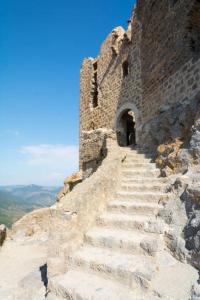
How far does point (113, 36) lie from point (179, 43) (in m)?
8.05

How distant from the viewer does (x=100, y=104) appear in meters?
16.2

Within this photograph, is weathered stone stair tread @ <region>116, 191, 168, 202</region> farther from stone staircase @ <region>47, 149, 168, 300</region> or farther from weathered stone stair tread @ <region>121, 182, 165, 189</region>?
weathered stone stair tread @ <region>121, 182, 165, 189</region>

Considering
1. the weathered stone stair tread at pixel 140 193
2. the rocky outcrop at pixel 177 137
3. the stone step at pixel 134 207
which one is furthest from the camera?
the rocky outcrop at pixel 177 137

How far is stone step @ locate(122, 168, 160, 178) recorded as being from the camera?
20.9ft

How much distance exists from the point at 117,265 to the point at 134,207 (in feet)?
4.91

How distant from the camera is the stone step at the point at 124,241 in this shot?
4.04 meters

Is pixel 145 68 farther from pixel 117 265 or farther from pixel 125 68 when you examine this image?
pixel 117 265

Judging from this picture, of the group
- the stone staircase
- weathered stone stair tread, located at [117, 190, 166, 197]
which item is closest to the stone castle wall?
weathered stone stair tread, located at [117, 190, 166, 197]

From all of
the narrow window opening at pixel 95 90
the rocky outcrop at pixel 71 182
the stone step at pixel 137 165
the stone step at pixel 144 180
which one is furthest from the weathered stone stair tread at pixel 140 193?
the narrow window opening at pixel 95 90

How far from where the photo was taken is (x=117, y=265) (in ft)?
12.7

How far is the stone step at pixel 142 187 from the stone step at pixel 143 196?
6.8 inches

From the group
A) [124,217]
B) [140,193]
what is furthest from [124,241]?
[140,193]

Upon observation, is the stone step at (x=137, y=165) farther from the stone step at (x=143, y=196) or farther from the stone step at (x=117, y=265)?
the stone step at (x=117, y=265)

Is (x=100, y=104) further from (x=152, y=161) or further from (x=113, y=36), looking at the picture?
(x=152, y=161)
